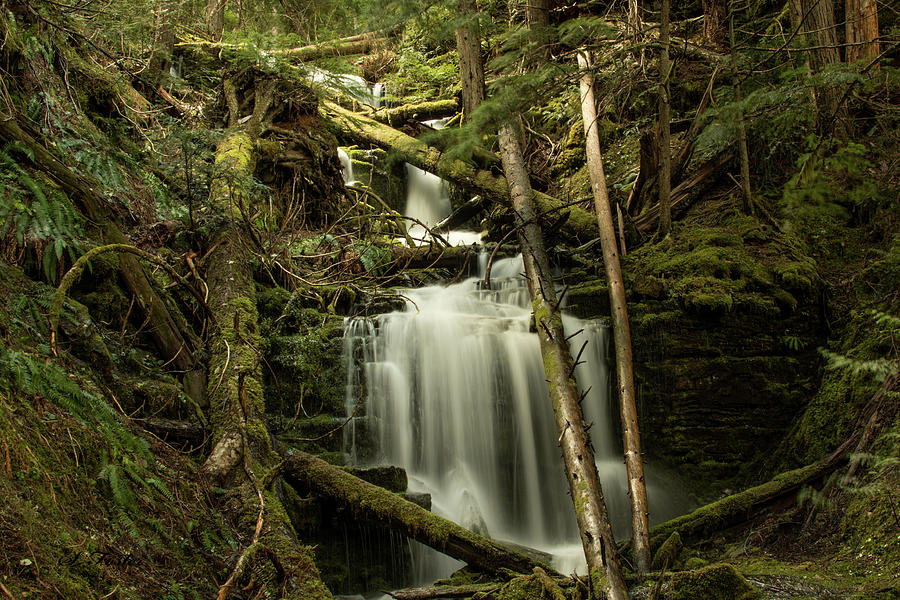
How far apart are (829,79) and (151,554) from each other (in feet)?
18.9

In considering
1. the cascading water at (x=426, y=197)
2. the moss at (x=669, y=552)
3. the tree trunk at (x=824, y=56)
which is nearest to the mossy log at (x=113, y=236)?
the moss at (x=669, y=552)

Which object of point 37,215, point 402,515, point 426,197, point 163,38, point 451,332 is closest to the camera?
point 37,215

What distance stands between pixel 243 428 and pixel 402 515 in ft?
4.38

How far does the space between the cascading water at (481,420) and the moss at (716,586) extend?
2388 mm

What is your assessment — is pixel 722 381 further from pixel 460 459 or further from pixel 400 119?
pixel 400 119

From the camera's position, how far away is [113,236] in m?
4.05

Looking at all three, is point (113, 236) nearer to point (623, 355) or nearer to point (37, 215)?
point (37, 215)

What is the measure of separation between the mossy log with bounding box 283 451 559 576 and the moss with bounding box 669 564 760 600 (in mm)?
952

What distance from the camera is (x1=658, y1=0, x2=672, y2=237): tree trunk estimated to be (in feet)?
22.1

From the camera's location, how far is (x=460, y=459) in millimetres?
6652

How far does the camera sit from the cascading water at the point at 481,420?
6273 mm

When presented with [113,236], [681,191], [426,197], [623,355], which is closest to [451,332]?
[623,355]

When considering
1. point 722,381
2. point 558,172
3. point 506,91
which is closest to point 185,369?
point 506,91

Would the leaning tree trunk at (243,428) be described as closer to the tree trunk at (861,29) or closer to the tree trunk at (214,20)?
the tree trunk at (861,29)
